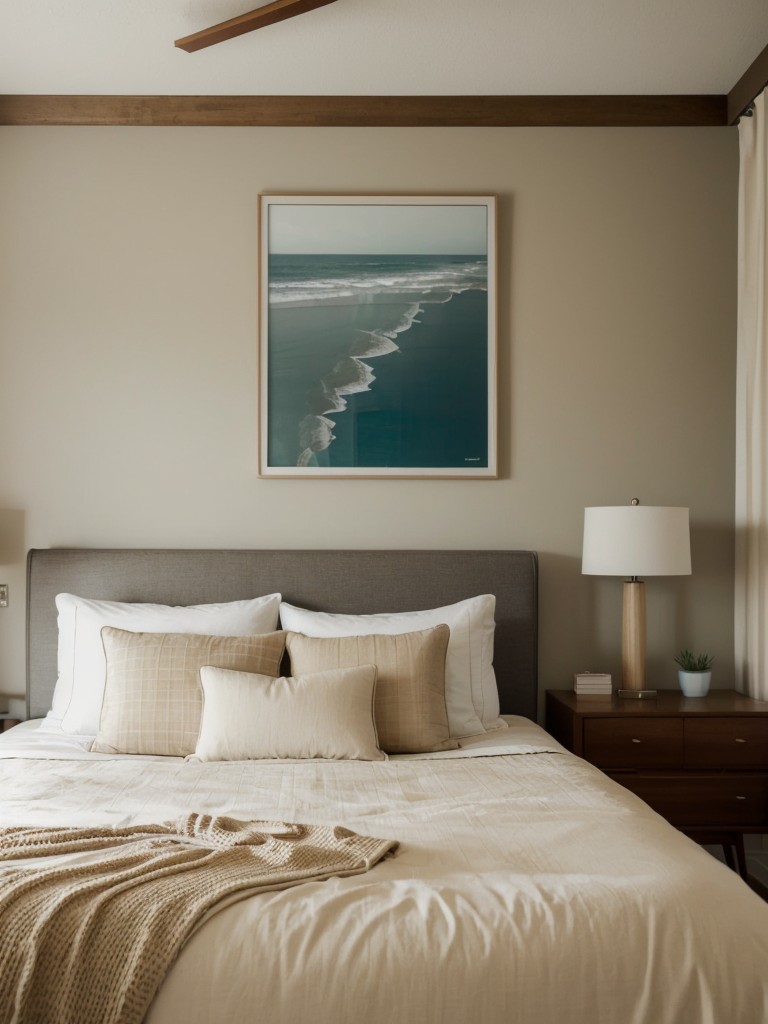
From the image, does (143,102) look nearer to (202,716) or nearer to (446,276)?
(446,276)

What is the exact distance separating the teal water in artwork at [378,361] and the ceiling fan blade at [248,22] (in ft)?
2.65

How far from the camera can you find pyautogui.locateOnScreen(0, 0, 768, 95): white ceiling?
295cm

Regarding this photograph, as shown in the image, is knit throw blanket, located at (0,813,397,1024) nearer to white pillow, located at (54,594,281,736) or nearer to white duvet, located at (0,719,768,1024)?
white duvet, located at (0,719,768,1024)

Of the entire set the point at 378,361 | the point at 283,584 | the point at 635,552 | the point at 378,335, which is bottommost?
the point at 283,584

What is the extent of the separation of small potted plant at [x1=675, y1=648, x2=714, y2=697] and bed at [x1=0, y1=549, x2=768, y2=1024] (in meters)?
0.77

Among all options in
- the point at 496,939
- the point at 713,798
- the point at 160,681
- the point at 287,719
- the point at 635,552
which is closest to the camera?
the point at 496,939

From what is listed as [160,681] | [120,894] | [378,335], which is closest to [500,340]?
[378,335]

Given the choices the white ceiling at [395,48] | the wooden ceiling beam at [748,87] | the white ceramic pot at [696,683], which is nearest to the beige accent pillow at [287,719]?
the white ceramic pot at [696,683]

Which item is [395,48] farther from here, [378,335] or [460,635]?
[460,635]

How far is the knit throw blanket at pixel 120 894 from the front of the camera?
4.59 feet

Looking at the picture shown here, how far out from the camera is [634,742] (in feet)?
→ 10.2

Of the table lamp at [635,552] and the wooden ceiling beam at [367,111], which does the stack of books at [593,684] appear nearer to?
the table lamp at [635,552]

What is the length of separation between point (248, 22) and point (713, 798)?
2.96 meters

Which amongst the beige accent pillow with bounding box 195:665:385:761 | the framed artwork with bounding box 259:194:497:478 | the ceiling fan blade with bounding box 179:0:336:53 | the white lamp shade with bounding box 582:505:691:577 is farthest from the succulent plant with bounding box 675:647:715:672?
the ceiling fan blade with bounding box 179:0:336:53
